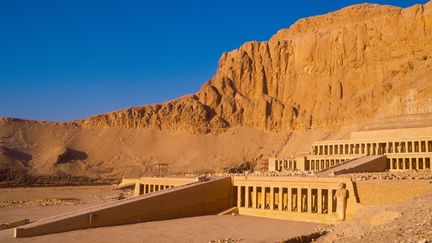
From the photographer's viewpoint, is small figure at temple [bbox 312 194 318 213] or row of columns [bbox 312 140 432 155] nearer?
small figure at temple [bbox 312 194 318 213]

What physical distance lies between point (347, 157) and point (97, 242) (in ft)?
111

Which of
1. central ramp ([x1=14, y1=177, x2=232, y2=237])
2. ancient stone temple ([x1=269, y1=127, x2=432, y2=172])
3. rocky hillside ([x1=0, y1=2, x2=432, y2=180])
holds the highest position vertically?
rocky hillside ([x1=0, y1=2, x2=432, y2=180])

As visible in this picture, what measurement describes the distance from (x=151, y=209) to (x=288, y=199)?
356 inches

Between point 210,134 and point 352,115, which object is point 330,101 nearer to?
point 352,115

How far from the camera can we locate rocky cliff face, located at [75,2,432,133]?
259 ft

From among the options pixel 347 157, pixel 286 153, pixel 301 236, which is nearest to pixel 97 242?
pixel 301 236

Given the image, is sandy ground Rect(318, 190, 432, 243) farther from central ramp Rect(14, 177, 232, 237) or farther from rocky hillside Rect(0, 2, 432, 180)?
rocky hillside Rect(0, 2, 432, 180)

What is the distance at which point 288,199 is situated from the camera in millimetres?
30547

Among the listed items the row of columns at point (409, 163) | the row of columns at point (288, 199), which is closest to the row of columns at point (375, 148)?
the row of columns at point (409, 163)

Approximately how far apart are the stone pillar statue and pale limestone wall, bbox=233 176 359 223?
0.82 feet

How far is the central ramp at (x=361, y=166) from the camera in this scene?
116 feet

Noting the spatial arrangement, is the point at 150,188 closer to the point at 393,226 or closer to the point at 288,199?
the point at 288,199

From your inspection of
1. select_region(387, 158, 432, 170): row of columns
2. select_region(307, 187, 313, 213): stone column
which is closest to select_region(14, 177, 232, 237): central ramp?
select_region(307, 187, 313, 213): stone column

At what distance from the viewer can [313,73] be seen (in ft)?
317
